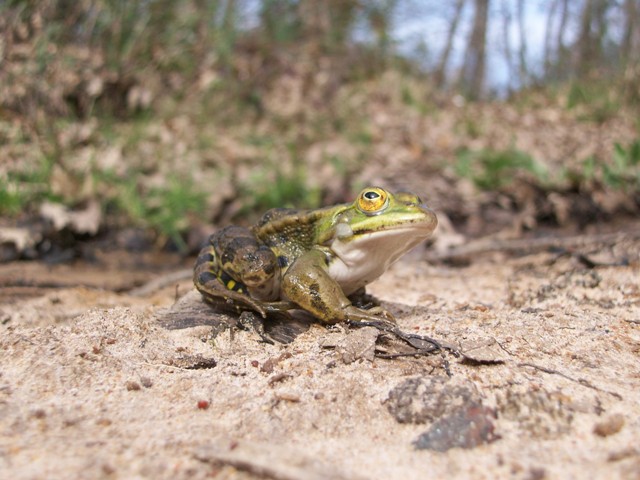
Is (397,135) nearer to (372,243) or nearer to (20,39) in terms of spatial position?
(20,39)

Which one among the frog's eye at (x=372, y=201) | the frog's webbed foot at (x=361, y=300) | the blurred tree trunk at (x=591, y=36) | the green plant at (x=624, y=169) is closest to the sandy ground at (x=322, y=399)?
the frog's webbed foot at (x=361, y=300)

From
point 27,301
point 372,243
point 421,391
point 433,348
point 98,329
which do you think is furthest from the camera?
point 27,301

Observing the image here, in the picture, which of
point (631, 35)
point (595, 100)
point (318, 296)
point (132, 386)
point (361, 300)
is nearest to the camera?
point (132, 386)

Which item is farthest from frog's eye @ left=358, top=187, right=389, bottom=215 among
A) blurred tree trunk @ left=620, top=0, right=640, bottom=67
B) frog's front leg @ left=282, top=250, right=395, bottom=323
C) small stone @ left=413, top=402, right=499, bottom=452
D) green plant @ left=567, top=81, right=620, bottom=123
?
blurred tree trunk @ left=620, top=0, right=640, bottom=67

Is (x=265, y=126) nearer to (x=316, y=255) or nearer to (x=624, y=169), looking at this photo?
(x=624, y=169)

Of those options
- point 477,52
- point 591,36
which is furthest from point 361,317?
point 477,52

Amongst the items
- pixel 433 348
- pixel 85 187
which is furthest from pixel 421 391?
pixel 85 187

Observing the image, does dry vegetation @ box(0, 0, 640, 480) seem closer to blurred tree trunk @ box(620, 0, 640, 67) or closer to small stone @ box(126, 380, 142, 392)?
small stone @ box(126, 380, 142, 392)
